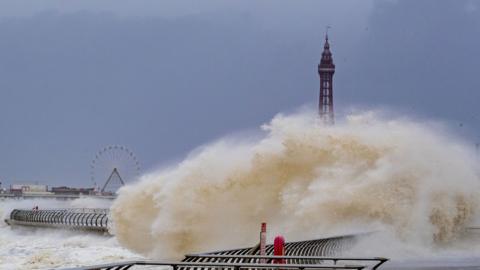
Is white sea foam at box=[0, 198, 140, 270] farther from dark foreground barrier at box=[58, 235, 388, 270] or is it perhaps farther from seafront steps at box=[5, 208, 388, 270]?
dark foreground barrier at box=[58, 235, 388, 270]

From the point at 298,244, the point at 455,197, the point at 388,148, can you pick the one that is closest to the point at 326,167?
the point at 388,148

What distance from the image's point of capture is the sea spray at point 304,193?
34031 mm

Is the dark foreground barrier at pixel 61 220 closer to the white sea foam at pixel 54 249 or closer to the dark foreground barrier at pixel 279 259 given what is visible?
the white sea foam at pixel 54 249

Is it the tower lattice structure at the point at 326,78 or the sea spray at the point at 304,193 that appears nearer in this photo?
the sea spray at the point at 304,193

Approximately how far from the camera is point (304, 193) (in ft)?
118

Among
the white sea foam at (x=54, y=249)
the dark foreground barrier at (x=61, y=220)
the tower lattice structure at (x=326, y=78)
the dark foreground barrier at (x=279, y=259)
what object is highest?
the tower lattice structure at (x=326, y=78)

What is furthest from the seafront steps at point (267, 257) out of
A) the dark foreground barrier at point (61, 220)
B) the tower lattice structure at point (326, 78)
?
the tower lattice structure at point (326, 78)

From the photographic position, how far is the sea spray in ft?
112

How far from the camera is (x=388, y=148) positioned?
3909cm

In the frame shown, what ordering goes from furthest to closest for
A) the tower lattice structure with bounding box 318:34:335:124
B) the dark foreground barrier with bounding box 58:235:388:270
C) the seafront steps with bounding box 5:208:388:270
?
the tower lattice structure with bounding box 318:34:335:124 → the seafront steps with bounding box 5:208:388:270 → the dark foreground barrier with bounding box 58:235:388:270

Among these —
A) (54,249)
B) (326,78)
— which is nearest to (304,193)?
(54,249)

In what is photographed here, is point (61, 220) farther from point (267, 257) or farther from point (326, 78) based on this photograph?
point (326, 78)

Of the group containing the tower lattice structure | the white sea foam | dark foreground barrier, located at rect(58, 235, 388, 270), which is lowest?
dark foreground barrier, located at rect(58, 235, 388, 270)

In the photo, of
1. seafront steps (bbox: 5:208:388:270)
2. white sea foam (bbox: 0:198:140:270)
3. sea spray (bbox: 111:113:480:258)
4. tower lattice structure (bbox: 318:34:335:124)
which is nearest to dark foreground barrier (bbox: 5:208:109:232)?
seafront steps (bbox: 5:208:388:270)
